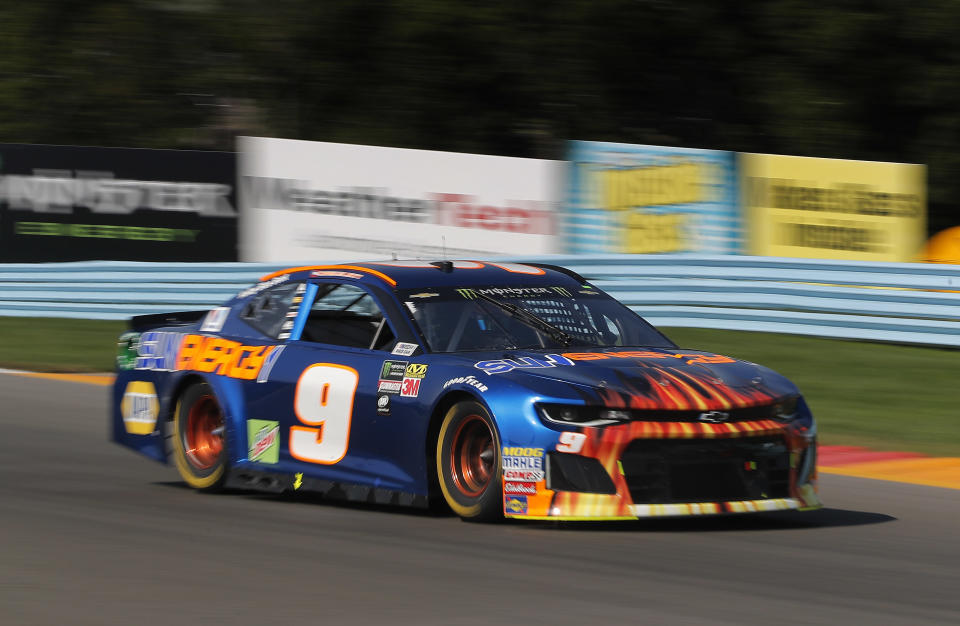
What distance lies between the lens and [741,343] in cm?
1546

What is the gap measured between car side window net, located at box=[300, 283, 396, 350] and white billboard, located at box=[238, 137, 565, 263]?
911cm

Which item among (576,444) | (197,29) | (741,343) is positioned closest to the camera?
(576,444)

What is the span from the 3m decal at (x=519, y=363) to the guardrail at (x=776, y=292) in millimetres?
8239

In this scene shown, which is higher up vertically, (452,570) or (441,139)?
(441,139)

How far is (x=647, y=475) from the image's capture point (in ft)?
22.1

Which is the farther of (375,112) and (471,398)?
(375,112)

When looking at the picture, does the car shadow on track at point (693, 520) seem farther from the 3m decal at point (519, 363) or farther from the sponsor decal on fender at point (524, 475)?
the 3m decal at point (519, 363)

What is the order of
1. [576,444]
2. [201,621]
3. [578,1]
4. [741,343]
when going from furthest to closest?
[578,1]
[741,343]
[576,444]
[201,621]

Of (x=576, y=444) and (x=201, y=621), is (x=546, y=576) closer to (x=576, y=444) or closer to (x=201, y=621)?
(x=576, y=444)

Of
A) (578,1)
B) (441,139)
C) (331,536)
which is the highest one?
(578,1)

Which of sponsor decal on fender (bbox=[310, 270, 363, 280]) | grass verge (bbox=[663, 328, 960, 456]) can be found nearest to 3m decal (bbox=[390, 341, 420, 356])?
sponsor decal on fender (bbox=[310, 270, 363, 280])

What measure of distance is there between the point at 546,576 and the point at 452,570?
380mm

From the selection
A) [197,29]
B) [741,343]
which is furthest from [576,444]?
[197,29]

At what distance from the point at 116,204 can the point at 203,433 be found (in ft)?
42.3
